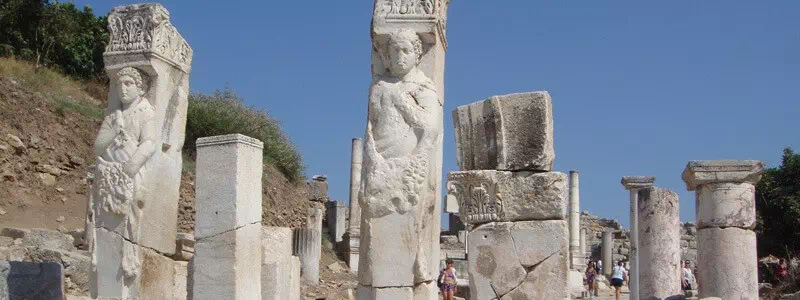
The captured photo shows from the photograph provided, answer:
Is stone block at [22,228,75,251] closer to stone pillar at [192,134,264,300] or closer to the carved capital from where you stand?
the carved capital

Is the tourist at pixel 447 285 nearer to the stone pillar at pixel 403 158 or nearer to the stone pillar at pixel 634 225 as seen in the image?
the stone pillar at pixel 634 225

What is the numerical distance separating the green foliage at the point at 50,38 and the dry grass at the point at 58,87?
1035 mm

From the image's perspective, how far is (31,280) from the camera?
6.65 metres

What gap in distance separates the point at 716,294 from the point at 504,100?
6676mm

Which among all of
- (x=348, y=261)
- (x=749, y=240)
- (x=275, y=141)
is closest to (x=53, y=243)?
(x=749, y=240)

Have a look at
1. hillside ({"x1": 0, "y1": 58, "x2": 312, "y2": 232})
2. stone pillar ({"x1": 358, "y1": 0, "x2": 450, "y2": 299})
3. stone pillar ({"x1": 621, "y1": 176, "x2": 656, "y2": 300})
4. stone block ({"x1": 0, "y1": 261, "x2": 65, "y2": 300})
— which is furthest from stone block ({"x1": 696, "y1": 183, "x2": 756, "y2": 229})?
hillside ({"x1": 0, "y1": 58, "x2": 312, "y2": 232})

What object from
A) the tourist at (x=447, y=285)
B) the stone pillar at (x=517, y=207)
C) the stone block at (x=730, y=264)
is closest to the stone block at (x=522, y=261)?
the stone pillar at (x=517, y=207)

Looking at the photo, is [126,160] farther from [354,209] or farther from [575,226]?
[575,226]

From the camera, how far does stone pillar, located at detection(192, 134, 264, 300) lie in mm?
9242

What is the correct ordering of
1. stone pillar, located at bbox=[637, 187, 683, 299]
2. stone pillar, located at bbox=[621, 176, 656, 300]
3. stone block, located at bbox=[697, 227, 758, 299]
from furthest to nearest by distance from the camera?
1. stone pillar, located at bbox=[621, 176, 656, 300]
2. stone pillar, located at bbox=[637, 187, 683, 299]
3. stone block, located at bbox=[697, 227, 758, 299]

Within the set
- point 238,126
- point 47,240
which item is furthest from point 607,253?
point 47,240

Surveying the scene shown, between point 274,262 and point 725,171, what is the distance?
6048mm

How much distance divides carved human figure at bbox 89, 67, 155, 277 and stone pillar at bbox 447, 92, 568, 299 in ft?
13.8

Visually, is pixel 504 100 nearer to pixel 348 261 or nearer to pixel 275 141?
pixel 348 261
